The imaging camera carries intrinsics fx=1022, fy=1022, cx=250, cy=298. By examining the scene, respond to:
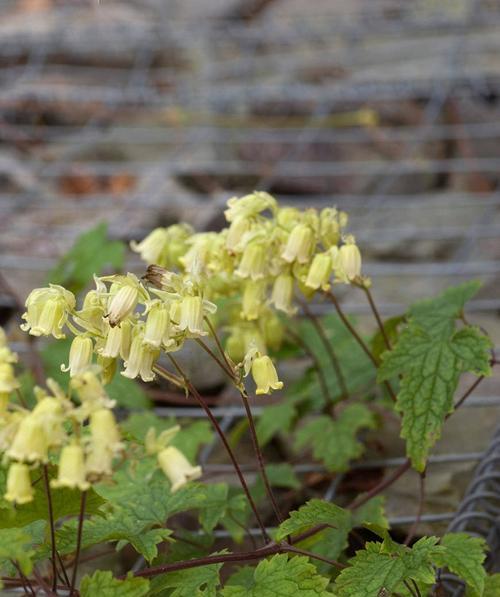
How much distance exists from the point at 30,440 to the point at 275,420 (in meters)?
0.91

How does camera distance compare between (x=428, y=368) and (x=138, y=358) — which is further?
(x=428, y=368)

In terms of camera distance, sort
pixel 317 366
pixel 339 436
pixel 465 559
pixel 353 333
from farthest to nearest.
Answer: pixel 317 366 < pixel 339 436 < pixel 353 333 < pixel 465 559

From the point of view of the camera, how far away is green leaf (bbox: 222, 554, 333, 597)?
985 mm

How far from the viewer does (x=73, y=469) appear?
2.73ft

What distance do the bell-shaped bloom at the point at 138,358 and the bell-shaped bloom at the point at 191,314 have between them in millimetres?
41

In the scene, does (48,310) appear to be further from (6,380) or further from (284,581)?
(284,581)

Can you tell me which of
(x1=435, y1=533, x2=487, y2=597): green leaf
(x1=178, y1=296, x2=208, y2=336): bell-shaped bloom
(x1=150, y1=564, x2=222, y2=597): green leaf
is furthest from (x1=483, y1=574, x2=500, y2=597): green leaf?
(x1=178, y1=296, x2=208, y2=336): bell-shaped bloom

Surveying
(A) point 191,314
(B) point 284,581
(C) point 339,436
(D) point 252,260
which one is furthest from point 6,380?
(C) point 339,436

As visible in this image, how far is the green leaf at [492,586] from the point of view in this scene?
1116 millimetres

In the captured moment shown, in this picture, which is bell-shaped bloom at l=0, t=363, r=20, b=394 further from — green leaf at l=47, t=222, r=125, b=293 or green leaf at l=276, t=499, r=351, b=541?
green leaf at l=47, t=222, r=125, b=293

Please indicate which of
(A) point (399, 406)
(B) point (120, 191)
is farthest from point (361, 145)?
(A) point (399, 406)

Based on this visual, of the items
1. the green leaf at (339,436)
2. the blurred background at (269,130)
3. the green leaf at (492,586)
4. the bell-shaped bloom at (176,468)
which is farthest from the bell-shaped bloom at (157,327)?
the blurred background at (269,130)

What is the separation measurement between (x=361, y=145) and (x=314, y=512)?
2582mm

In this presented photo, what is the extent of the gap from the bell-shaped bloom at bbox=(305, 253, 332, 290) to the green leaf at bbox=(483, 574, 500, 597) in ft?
Answer: 1.31
